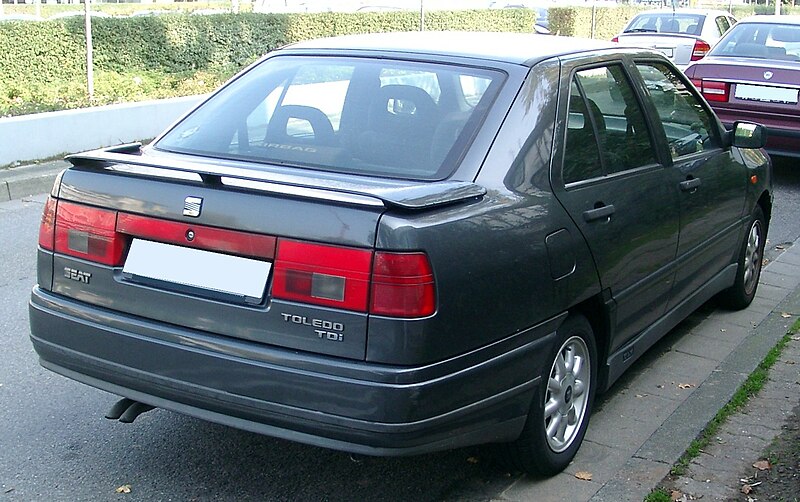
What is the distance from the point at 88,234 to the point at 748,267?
13.9 ft

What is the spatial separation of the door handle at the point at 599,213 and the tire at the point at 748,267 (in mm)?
2264

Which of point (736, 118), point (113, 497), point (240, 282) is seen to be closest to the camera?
point (240, 282)

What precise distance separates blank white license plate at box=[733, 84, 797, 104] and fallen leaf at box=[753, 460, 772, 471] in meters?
7.17

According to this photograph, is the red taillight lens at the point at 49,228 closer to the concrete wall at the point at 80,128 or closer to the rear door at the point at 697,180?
the rear door at the point at 697,180

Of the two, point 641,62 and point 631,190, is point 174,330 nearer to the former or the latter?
point 631,190

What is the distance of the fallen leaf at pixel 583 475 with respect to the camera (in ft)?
13.1

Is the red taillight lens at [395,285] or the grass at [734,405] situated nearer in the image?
the red taillight lens at [395,285]

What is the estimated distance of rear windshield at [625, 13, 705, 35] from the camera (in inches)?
788

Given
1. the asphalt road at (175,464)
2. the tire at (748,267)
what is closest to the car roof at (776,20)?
the tire at (748,267)

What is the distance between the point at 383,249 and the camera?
3086 millimetres

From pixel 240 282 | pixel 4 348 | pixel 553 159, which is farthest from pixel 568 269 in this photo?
pixel 4 348

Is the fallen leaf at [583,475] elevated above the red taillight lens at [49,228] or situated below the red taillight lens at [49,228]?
below

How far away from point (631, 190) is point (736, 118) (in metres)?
7.02

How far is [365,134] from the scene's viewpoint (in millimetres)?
3912
